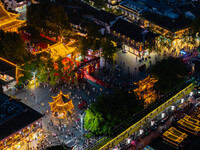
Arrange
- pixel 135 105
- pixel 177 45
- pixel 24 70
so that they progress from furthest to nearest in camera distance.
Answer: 1. pixel 177 45
2. pixel 24 70
3. pixel 135 105

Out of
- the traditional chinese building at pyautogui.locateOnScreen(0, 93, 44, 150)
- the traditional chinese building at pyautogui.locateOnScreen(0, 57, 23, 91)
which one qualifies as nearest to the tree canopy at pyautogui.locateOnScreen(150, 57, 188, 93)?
the traditional chinese building at pyautogui.locateOnScreen(0, 93, 44, 150)

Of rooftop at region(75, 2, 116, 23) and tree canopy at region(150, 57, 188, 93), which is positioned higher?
rooftop at region(75, 2, 116, 23)

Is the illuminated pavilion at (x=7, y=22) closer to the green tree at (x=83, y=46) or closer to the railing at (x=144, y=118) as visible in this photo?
the green tree at (x=83, y=46)

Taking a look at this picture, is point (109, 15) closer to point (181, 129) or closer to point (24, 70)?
point (24, 70)

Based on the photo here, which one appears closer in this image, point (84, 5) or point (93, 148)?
point (93, 148)

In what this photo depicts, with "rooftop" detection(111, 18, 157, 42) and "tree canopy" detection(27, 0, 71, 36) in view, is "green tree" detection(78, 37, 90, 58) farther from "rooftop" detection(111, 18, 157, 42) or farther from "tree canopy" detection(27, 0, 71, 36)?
"rooftop" detection(111, 18, 157, 42)

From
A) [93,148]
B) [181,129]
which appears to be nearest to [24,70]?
[93,148]

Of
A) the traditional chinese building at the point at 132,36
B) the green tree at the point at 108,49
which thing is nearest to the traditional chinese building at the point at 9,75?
the green tree at the point at 108,49
